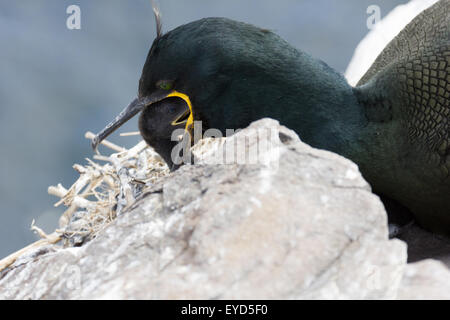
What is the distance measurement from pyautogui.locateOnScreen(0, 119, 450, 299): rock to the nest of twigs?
1039 millimetres

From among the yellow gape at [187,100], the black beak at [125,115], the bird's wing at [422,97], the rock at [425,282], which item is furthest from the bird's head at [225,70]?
the rock at [425,282]

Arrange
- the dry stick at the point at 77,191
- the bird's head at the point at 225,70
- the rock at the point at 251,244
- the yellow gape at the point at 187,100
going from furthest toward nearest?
the dry stick at the point at 77,191, the yellow gape at the point at 187,100, the bird's head at the point at 225,70, the rock at the point at 251,244

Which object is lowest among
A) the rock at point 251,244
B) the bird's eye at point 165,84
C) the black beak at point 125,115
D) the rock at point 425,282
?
the rock at point 425,282

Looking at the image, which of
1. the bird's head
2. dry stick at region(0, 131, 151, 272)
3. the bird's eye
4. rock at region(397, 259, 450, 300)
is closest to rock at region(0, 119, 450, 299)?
rock at region(397, 259, 450, 300)

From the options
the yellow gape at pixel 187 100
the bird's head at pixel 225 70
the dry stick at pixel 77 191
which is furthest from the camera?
the dry stick at pixel 77 191

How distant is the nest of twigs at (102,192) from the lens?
2.56 m

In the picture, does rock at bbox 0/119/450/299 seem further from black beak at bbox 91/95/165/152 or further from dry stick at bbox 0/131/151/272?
dry stick at bbox 0/131/151/272

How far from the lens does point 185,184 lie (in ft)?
4.52

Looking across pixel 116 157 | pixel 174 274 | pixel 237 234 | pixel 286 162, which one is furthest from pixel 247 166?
pixel 116 157

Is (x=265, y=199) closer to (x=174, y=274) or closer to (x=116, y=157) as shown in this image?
(x=174, y=274)

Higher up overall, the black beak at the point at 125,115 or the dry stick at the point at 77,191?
the black beak at the point at 125,115

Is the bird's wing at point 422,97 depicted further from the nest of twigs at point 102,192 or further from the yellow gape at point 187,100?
the nest of twigs at point 102,192
